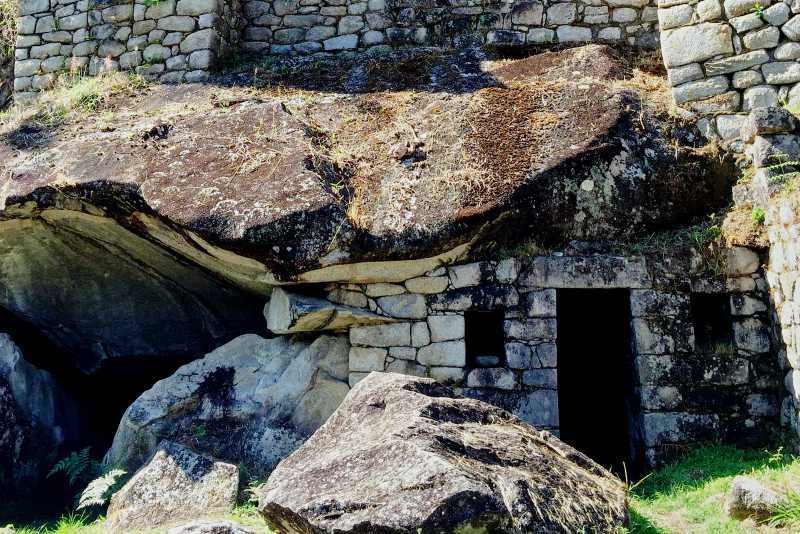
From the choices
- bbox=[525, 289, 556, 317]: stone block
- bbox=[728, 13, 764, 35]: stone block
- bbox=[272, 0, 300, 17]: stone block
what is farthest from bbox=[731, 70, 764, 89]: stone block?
bbox=[272, 0, 300, 17]: stone block

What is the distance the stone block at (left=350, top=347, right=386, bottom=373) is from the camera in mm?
7625

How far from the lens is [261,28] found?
11078 millimetres

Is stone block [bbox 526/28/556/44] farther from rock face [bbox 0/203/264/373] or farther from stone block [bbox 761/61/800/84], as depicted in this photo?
rock face [bbox 0/203/264/373]

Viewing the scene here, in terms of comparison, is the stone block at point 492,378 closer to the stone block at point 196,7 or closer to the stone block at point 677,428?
the stone block at point 677,428

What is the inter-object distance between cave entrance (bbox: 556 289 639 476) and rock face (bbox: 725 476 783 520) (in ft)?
8.49

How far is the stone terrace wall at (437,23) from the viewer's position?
10.2 metres

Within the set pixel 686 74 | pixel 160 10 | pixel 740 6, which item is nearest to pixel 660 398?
pixel 686 74

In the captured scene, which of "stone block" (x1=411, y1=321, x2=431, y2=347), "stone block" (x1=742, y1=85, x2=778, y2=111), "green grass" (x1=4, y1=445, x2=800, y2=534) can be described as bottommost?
"green grass" (x1=4, y1=445, x2=800, y2=534)

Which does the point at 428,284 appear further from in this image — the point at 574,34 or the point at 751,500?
the point at 574,34

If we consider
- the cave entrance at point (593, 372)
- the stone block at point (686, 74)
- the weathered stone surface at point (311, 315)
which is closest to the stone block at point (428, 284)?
the weathered stone surface at point (311, 315)

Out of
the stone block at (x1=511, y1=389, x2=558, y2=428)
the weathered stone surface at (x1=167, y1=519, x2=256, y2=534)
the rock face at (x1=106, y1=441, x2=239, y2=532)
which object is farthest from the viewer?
the stone block at (x1=511, y1=389, x2=558, y2=428)

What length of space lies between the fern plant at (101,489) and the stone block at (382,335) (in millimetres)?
2253

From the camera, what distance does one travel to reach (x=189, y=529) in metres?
5.08

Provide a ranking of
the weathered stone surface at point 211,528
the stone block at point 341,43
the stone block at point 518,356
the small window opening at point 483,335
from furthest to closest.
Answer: the stone block at point 341,43
the small window opening at point 483,335
the stone block at point 518,356
the weathered stone surface at point 211,528
